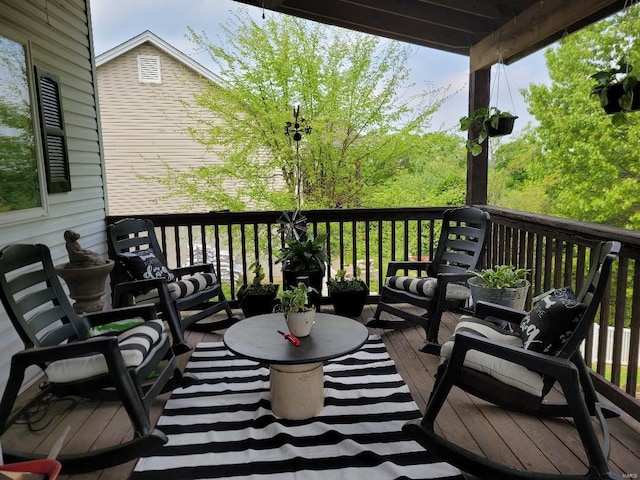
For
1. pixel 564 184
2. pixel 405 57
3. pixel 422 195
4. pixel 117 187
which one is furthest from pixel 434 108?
pixel 117 187

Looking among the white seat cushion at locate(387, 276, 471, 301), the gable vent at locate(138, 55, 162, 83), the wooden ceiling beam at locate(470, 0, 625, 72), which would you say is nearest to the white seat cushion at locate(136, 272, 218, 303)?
the white seat cushion at locate(387, 276, 471, 301)

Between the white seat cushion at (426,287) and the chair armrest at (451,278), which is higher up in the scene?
the chair armrest at (451,278)

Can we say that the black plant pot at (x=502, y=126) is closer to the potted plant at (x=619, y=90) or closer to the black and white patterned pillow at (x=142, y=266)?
the potted plant at (x=619, y=90)

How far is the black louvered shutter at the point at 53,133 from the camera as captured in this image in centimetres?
310

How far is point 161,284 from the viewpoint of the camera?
3121mm

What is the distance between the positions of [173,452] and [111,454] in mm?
269

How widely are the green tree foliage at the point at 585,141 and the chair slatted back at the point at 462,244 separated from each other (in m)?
5.04

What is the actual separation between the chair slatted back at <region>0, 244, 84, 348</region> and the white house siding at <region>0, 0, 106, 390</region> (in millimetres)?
424

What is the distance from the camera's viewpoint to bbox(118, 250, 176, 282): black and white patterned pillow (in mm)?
3309

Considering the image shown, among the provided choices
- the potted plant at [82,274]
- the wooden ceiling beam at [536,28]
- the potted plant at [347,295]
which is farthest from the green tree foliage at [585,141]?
the potted plant at [82,274]

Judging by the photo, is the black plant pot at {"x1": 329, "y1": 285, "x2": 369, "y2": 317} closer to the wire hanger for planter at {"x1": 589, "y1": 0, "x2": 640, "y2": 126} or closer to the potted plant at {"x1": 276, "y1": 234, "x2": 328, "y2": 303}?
the potted plant at {"x1": 276, "y1": 234, "x2": 328, "y2": 303}

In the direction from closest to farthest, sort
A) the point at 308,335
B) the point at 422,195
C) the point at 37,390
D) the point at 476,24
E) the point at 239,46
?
the point at 308,335 → the point at 37,390 → the point at 476,24 → the point at 239,46 → the point at 422,195

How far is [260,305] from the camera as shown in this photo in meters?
3.87

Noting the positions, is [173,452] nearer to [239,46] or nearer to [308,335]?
[308,335]
